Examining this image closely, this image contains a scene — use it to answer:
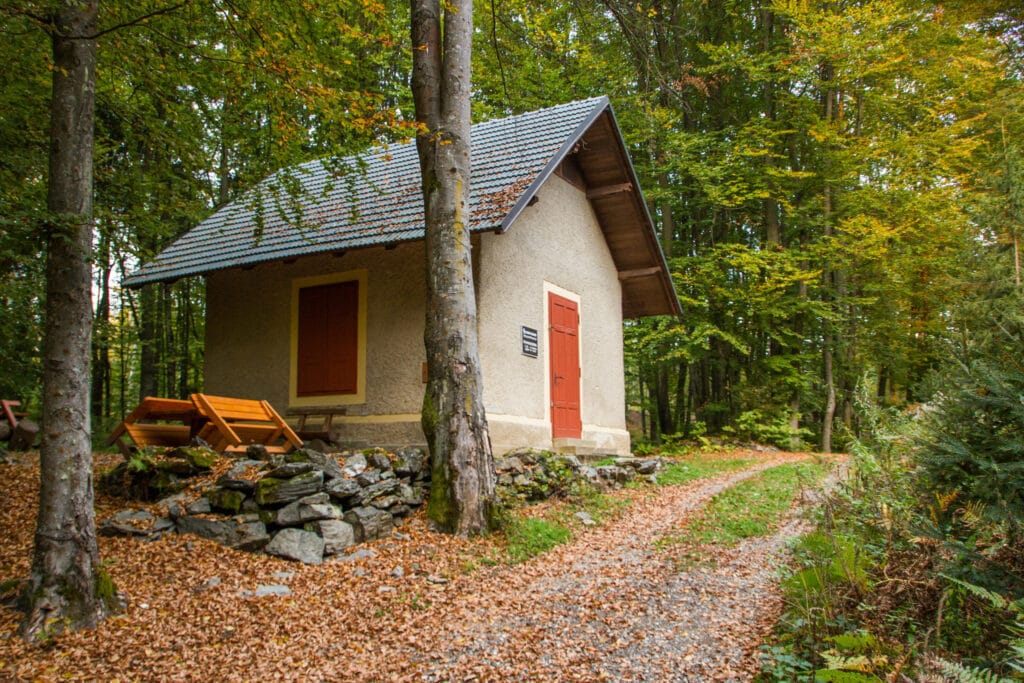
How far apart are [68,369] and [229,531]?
212 cm

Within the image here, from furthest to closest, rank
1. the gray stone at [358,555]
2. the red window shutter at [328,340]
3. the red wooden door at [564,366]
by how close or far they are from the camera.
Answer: the red wooden door at [564,366]
the red window shutter at [328,340]
the gray stone at [358,555]

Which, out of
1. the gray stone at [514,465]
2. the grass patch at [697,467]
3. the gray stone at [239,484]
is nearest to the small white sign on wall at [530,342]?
the gray stone at [514,465]

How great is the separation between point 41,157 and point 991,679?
8.25 meters

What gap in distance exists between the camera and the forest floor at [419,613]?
13.2 feet

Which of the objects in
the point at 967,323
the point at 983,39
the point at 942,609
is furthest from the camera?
the point at 983,39

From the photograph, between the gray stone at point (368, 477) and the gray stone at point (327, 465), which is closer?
the gray stone at point (327, 465)

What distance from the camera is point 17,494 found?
707 cm

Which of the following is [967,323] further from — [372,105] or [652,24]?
[652,24]

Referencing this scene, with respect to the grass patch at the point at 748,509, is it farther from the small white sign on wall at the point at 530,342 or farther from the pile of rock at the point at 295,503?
the small white sign on wall at the point at 530,342

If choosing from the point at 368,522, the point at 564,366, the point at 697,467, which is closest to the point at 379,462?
the point at 368,522

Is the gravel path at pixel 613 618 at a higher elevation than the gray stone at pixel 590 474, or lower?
lower

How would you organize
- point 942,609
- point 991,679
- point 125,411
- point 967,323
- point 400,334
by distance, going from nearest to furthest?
Answer: point 991,679 < point 942,609 < point 967,323 < point 400,334 < point 125,411

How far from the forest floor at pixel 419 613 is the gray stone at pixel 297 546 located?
0.13 meters

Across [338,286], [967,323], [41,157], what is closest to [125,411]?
[338,286]
